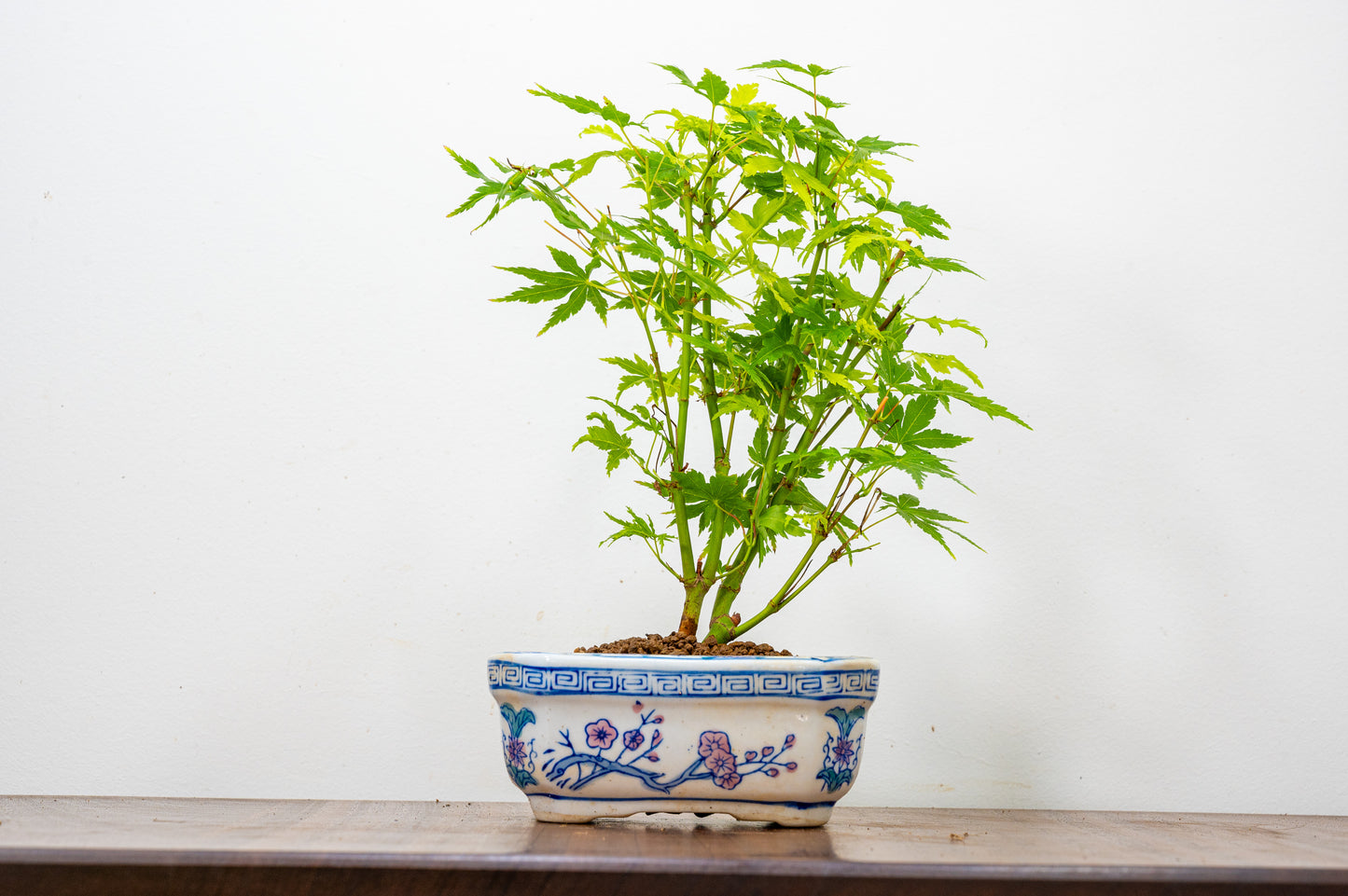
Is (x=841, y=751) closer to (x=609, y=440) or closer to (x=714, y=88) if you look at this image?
(x=609, y=440)

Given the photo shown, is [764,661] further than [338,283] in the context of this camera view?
No

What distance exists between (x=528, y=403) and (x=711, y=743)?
1.63 feet

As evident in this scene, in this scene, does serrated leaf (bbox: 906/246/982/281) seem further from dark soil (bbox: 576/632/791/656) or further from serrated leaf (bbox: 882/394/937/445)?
dark soil (bbox: 576/632/791/656)

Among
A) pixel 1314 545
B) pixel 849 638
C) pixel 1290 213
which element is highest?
pixel 1290 213

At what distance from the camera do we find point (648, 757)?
643 mm

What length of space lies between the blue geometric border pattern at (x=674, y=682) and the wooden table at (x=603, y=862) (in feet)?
0.29

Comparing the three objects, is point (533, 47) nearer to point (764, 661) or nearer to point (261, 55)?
point (261, 55)

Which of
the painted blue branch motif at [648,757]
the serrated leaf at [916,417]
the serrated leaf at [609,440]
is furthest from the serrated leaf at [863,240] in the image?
the painted blue branch motif at [648,757]

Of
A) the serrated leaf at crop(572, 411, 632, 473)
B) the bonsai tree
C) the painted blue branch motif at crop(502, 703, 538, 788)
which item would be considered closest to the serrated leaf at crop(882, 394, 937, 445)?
the bonsai tree

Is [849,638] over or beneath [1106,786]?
over

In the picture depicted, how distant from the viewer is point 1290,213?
3.51 ft

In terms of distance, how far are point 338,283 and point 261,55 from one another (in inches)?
10.7

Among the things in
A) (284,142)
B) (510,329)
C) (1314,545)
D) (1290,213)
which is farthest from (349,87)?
(1314,545)

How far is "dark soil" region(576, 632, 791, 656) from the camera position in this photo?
2.29 ft
